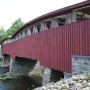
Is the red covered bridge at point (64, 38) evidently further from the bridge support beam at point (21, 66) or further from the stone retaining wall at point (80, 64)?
the bridge support beam at point (21, 66)

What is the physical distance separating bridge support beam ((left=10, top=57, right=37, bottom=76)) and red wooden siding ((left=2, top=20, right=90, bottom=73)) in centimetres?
1030

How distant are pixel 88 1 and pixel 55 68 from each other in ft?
16.1

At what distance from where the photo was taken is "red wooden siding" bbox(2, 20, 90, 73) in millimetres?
10906

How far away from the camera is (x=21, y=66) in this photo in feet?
91.6

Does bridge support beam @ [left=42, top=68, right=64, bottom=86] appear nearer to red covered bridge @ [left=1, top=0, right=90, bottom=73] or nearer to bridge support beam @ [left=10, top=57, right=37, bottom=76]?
red covered bridge @ [left=1, top=0, right=90, bottom=73]

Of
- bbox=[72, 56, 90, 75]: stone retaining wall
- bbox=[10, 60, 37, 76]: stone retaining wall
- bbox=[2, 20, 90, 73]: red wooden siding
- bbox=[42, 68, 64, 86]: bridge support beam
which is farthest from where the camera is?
bbox=[10, 60, 37, 76]: stone retaining wall

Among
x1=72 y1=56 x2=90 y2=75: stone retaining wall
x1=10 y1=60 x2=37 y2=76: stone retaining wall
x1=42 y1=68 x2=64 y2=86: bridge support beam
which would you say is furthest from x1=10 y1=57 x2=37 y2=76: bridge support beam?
x1=72 y1=56 x2=90 y2=75: stone retaining wall

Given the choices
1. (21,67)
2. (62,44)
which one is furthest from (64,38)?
(21,67)

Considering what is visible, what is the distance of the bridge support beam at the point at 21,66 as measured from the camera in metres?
27.2

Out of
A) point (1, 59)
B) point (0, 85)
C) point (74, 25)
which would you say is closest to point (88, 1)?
point (74, 25)

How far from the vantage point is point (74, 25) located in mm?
11594

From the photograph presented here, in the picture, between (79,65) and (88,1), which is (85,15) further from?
(79,65)

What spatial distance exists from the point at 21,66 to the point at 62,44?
16.0 m

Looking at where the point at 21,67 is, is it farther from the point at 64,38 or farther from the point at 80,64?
the point at 80,64
